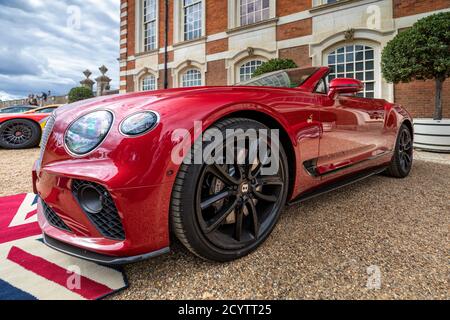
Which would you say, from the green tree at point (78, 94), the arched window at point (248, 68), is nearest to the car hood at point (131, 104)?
the arched window at point (248, 68)

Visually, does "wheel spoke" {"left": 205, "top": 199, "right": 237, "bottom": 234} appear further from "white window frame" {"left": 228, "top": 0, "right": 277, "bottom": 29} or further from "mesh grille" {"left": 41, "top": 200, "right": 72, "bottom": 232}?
"white window frame" {"left": 228, "top": 0, "right": 277, "bottom": 29}

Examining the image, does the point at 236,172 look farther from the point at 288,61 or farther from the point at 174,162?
the point at 288,61

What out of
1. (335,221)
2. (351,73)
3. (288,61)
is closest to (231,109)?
(335,221)

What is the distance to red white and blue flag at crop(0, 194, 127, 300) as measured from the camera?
114 centimetres

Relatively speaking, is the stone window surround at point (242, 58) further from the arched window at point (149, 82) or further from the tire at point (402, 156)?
the tire at point (402, 156)

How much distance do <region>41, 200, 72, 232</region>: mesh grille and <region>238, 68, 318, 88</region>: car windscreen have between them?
171 cm

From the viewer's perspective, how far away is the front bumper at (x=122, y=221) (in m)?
1.10

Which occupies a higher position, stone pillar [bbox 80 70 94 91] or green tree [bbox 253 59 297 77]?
stone pillar [bbox 80 70 94 91]

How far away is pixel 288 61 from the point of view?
7863 mm

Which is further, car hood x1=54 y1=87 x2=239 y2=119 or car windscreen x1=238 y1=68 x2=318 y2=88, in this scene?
car windscreen x1=238 y1=68 x2=318 y2=88

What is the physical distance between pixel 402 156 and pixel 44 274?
149 inches

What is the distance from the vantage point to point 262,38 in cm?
991

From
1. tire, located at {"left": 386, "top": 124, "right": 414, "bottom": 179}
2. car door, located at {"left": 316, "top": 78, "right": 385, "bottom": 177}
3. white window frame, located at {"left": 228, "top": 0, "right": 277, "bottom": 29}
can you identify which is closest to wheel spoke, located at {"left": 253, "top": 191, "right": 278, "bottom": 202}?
car door, located at {"left": 316, "top": 78, "right": 385, "bottom": 177}

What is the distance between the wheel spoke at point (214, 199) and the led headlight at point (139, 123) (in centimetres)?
45
